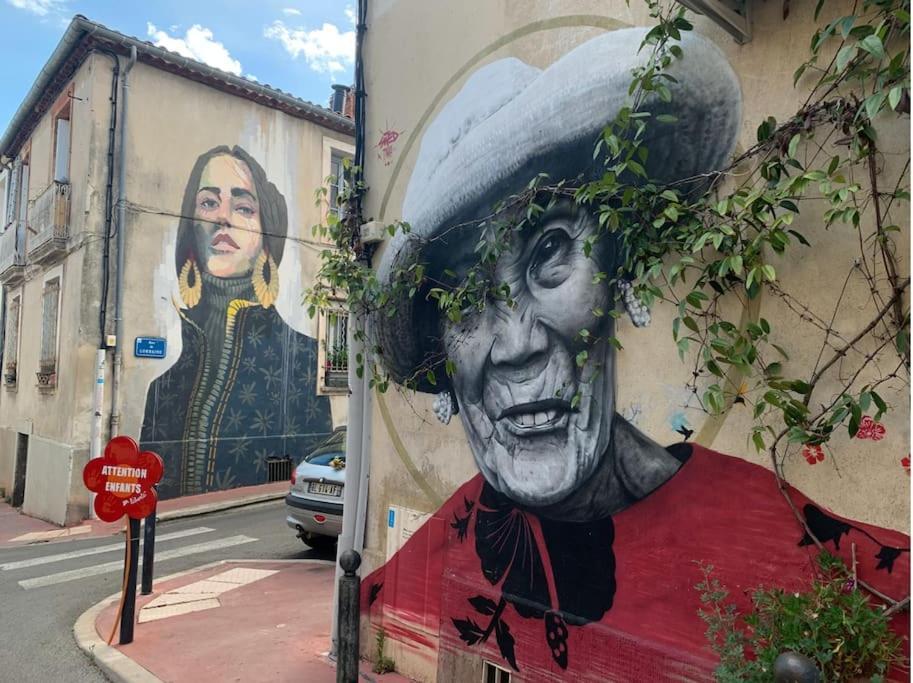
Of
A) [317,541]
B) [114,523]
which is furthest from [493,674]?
[114,523]

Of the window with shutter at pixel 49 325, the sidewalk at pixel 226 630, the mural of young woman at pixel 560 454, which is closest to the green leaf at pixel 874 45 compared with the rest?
the mural of young woman at pixel 560 454

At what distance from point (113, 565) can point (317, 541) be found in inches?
102

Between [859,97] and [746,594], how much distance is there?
220 cm

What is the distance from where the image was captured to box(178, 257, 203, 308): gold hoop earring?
13.4 meters

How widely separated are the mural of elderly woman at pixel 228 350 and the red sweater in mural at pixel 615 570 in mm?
9493

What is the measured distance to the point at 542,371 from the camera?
425cm

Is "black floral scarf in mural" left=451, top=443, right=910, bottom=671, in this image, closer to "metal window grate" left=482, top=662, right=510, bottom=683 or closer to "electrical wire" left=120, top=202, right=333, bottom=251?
"metal window grate" left=482, top=662, right=510, bottom=683

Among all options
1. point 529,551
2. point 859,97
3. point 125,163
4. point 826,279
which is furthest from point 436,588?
point 125,163

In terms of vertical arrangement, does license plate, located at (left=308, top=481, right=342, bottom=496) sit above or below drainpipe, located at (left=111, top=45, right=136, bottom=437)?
below

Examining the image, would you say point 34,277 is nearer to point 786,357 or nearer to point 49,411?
point 49,411

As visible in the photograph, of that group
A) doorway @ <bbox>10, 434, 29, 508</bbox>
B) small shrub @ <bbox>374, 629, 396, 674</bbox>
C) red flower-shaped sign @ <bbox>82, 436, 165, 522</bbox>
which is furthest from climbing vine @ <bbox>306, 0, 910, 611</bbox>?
doorway @ <bbox>10, 434, 29, 508</bbox>

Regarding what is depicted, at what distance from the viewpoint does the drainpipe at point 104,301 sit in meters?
12.2

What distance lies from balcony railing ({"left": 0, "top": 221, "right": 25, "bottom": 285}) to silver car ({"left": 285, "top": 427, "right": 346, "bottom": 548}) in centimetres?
1050

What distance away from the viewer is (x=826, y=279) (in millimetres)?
3018
